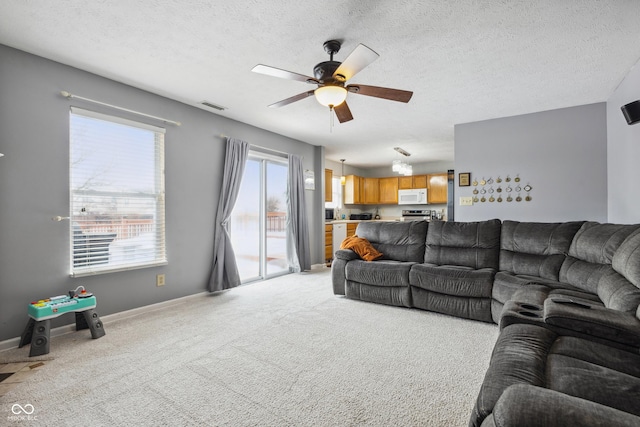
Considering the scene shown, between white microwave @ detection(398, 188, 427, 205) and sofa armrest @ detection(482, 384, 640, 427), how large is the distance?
24.9 feet

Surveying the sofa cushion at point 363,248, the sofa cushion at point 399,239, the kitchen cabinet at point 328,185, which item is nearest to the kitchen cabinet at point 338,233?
the kitchen cabinet at point 328,185

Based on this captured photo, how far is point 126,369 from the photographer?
2188mm

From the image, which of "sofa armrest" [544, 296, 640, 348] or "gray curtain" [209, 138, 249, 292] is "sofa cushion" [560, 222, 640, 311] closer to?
"sofa armrest" [544, 296, 640, 348]

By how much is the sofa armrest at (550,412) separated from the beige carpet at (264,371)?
0.95 m

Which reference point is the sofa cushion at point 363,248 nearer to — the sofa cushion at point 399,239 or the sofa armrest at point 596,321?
the sofa cushion at point 399,239

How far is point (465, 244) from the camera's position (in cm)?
368

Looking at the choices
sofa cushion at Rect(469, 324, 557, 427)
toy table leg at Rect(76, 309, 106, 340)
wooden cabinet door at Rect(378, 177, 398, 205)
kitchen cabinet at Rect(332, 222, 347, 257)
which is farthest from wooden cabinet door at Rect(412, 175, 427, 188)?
toy table leg at Rect(76, 309, 106, 340)

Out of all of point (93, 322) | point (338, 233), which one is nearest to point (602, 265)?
point (93, 322)

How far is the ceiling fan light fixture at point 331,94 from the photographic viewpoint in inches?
98.0

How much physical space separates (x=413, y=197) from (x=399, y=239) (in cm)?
437

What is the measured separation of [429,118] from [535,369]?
3933 millimetres

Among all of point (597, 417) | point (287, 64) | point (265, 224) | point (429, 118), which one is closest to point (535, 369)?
point (597, 417)

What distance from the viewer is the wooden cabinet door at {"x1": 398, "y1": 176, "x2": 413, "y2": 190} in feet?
27.6

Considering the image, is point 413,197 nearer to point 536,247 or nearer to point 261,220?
point 261,220
